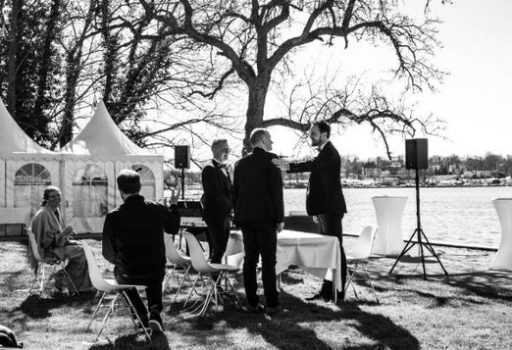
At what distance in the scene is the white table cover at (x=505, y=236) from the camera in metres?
9.80

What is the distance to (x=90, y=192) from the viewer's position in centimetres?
1658

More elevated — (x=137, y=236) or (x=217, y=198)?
(x=217, y=198)

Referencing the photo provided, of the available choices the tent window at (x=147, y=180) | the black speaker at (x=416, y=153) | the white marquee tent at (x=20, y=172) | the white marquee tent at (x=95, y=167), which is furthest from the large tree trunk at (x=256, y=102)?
the black speaker at (x=416, y=153)

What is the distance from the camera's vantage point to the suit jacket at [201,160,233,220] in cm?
692

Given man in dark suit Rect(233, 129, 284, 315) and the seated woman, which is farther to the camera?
the seated woman

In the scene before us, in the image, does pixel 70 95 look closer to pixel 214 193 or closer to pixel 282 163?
pixel 214 193

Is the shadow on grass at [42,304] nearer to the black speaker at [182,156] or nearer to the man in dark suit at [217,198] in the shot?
the man in dark suit at [217,198]

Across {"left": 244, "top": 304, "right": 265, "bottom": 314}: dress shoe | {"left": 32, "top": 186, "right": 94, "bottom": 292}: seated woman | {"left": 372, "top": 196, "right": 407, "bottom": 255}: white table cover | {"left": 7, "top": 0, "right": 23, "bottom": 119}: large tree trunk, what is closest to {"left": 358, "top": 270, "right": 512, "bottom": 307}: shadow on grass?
{"left": 244, "top": 304, "right": 265, "bottom": 314}: dress shoe

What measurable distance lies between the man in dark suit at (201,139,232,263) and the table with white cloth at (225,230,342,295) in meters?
0.59

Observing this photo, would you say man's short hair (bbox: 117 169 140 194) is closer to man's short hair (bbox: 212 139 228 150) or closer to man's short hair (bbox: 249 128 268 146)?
man's short hair (bbox: 249 128 268 146)

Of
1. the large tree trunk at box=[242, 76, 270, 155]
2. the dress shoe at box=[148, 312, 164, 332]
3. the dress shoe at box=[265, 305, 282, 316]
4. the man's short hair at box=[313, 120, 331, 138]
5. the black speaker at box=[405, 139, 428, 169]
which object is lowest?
the dress shoe at box=[265, 305, 282, 316]

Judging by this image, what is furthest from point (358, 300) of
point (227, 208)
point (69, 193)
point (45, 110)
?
point (45, 110)

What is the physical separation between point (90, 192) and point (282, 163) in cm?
1091

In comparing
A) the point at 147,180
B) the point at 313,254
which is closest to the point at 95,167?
the point at 147,180
